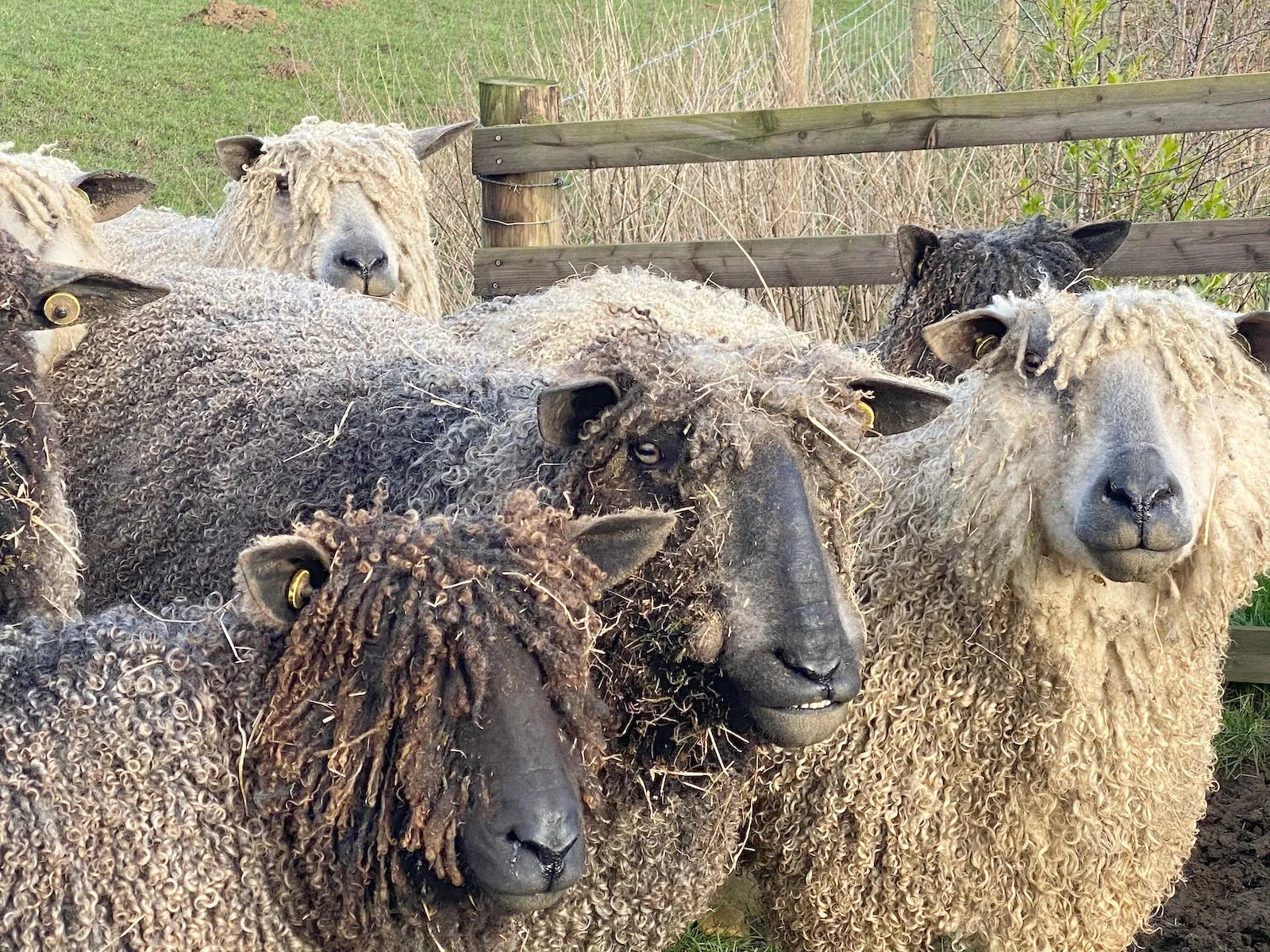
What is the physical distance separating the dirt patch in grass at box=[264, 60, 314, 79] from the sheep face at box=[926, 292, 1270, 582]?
14.9 m

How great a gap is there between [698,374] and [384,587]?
0.91 meters

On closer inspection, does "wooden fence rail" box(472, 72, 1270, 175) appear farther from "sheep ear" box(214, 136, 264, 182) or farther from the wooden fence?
"sheep ear" box(214, 136, 264, 182)

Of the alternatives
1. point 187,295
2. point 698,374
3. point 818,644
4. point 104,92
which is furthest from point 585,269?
point 104,92

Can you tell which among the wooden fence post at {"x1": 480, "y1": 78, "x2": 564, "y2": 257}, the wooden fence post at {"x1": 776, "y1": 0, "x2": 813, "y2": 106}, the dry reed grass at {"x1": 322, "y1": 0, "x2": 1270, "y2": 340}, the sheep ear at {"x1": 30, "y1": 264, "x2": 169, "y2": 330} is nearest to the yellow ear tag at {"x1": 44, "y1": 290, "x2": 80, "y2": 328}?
the sheep ear at {"x1": 30, "y1": 264, "x2": 169, "y2": 330}

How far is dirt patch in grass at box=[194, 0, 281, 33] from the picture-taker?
61.3 ft

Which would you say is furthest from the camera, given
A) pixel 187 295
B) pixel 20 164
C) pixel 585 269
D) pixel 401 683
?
pixel 585 269

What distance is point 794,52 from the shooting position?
819 cm

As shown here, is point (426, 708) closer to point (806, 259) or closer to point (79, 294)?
point (79, 294)

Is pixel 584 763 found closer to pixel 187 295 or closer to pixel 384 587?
pixel 384 587

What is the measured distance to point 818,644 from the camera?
8.90 feet

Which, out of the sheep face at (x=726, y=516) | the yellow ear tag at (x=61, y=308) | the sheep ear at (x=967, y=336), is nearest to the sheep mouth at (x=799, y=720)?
the sheep face at (x=726, y=516)

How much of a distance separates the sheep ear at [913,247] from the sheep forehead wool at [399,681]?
2.82 m

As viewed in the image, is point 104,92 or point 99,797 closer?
point 99,797

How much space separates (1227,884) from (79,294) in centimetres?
384
